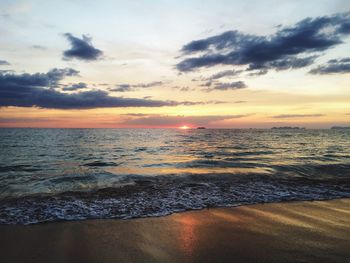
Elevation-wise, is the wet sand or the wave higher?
the wet sand

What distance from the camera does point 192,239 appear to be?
6332 millimetres

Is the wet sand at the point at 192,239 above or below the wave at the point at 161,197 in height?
above

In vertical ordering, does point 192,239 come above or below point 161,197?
above

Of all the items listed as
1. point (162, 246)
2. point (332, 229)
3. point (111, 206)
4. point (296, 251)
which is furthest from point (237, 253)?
point (111, 206)

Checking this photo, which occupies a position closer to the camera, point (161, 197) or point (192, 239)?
point (192, 239)

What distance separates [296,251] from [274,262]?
2.76 feet

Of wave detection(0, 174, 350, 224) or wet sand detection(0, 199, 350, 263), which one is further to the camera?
wave detection(0, 174, 350, 224)

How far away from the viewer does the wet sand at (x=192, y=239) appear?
5449 millimetres

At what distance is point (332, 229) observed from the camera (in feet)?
22.9

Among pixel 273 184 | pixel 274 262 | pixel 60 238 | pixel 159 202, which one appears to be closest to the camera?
pixel 274 262

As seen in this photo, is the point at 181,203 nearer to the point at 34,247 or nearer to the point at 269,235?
the point at 269,235

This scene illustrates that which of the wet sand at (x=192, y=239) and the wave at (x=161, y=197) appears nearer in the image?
the wet sand at (x=192, y=239)

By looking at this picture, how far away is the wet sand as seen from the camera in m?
5.45

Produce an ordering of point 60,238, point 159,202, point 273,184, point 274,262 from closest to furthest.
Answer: point 274,262 < point 60,238 < point 159,202 < point 273,184
